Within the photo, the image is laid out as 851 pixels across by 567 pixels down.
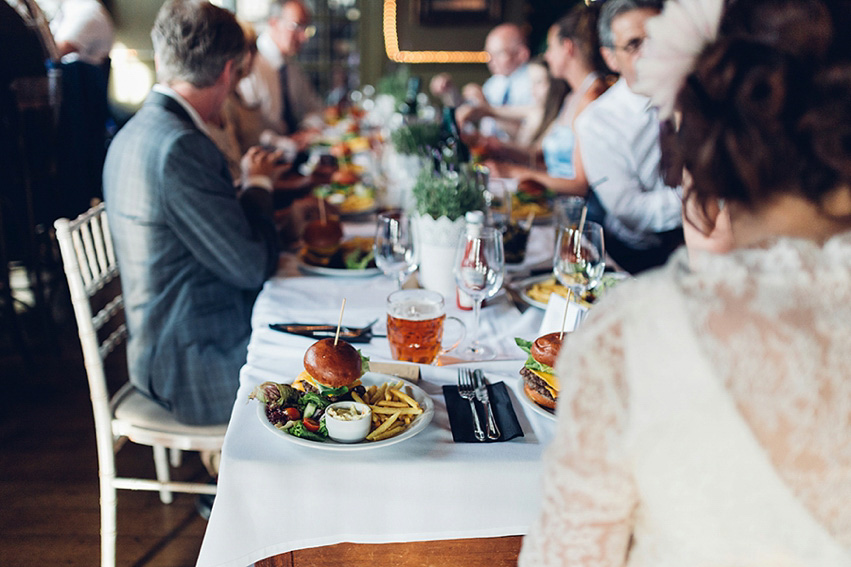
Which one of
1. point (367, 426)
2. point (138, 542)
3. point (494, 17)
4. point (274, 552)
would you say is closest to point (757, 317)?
point (367, 426)

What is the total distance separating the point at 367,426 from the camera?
3.33ft

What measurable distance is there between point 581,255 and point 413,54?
699 centimetres

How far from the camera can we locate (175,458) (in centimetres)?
Result: 237

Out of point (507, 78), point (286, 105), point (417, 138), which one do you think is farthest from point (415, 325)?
point (507, 78)

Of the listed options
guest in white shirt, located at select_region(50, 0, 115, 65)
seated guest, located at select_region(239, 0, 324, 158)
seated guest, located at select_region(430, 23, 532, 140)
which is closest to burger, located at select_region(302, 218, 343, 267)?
seated guest, located at select_region(239, 0, 324, 158)

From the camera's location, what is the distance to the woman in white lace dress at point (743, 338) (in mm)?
635

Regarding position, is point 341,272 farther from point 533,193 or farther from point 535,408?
point 533,193

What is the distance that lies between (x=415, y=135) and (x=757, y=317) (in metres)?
2.08

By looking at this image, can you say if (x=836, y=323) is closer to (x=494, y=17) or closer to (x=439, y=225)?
(x=439, y=225)

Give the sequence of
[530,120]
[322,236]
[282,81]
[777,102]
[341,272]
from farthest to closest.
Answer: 1. [282,81]
2. [530,120]
3. [322,236]
4. [341,272]
5. [777,102]

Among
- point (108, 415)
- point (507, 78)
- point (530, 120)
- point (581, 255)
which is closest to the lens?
point (581, 255)

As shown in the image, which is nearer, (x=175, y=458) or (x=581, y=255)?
(x=581, y=255)

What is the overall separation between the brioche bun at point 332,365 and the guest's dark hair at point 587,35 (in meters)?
2.74

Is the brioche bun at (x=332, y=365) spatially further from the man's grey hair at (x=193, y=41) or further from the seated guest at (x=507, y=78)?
the seated guest at (x=507, y=78)
